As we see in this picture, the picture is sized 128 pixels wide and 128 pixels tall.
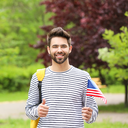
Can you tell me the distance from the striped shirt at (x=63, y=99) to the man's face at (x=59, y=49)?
13cm

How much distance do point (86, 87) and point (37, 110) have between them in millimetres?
514

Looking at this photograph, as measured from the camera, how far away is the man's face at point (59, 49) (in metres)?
2.50

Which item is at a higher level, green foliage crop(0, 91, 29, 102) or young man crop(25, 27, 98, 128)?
young man crop(25, 27, 98, 128)

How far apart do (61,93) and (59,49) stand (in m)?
0.41

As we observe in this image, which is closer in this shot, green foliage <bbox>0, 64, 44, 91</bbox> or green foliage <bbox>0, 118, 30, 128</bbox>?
green foliage <bbox>0, 118, 30, 128</bbox>

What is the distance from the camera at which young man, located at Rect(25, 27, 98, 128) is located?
2.44 meters

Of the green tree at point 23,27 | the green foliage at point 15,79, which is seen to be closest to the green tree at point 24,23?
the green tree at point 23,27

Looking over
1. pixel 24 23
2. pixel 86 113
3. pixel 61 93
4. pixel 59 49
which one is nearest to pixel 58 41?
pixel 59 49

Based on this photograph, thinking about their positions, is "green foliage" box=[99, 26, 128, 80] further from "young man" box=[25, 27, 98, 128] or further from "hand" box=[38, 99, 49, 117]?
"hand" box=[38, 99, 49, 117]

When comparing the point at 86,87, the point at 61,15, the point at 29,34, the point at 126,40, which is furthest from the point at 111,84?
the point at 86,87

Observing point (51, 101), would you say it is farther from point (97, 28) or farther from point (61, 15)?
point (61, 15)

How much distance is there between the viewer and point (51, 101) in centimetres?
247

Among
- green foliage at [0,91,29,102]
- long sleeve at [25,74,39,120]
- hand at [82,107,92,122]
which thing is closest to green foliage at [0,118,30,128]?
long sleeve at [25,74,39,120]

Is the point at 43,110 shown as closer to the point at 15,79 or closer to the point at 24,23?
the point at 15,79
